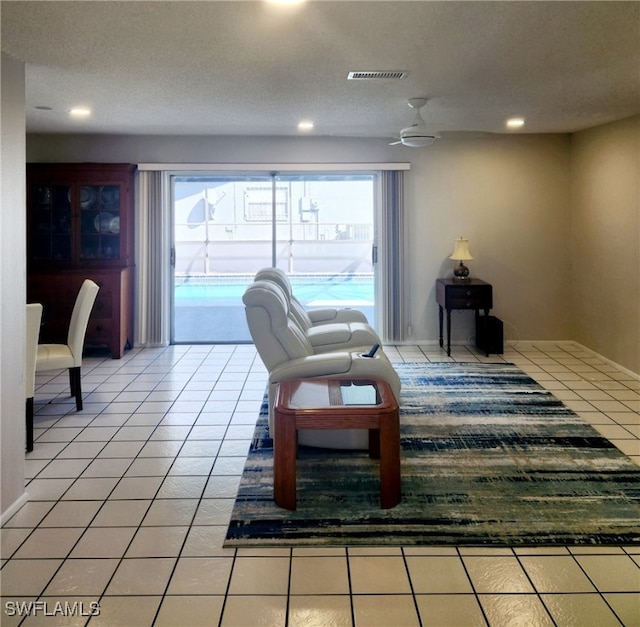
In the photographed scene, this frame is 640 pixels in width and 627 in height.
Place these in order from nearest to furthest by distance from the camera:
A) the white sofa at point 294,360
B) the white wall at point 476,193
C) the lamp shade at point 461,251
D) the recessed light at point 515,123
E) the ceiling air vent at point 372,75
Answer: the white sofa at point 294,360 < the ceiling air vent at point 372,75 < the recessed light at point 515,123 < the lamp shade at point 461,251 < the white wall at point 476,193

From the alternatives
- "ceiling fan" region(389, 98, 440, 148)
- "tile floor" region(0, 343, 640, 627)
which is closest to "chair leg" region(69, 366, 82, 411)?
"tile floor" region(0, 343, 640, 627)

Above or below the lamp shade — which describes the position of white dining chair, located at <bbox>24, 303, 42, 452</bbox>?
below

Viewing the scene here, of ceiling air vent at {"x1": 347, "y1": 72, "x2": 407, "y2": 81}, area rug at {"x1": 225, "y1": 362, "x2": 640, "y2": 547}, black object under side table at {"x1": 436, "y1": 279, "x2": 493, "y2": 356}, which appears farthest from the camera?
black object under side table at {"x1": 436, "y1": 279, "x2": 493, "y2": 356}

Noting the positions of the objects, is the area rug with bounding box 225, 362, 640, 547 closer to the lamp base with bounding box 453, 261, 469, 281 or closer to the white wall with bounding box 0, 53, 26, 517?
the white wall with bounding box 0, 53, 26, 517

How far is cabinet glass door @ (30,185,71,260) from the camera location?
609 cm

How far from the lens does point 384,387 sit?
291 cm

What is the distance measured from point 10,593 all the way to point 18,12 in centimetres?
249

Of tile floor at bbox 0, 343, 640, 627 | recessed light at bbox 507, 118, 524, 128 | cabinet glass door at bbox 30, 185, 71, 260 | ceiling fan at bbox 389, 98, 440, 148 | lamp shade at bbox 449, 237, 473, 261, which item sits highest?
recessed light at bbox 507, 118, 524, 128

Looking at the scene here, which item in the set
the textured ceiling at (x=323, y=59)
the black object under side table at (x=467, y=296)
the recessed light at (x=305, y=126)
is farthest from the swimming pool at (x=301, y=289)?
the textured ceiling at (x=323, y=59)

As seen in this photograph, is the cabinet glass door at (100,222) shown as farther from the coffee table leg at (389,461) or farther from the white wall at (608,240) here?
the white wall at (608,240)

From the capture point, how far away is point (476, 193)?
634cm

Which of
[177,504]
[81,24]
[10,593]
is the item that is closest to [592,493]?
[177,504]

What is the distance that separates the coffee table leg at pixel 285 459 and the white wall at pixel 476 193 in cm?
421

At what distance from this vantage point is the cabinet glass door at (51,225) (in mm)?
6090
